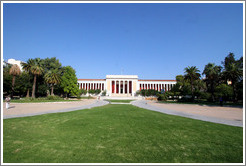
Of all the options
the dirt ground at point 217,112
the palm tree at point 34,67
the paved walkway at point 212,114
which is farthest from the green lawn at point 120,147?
the palm tree at point 34,67

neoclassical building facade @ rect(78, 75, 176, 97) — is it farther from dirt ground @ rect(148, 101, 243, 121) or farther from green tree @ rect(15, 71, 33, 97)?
dirt ground @ rect(148, 101, 243, 121)

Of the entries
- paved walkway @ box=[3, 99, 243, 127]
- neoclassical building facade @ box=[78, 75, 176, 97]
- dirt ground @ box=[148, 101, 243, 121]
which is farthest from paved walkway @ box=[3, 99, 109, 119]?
neoclassical building facade @ box=[78, 75, 176, 97]

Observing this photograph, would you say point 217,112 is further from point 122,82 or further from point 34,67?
point 122,82

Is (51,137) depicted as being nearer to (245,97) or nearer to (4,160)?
(4,160)

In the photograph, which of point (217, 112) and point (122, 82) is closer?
point (217, 112)

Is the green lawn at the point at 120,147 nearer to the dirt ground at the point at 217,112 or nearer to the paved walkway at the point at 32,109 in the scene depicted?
the paved walkway at the point at 32,109

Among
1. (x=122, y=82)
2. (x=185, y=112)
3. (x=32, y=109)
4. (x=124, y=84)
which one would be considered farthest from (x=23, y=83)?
(x=122, y=82)

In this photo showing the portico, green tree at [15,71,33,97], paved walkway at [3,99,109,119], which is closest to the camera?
paved walkway at [3,99,109,119]

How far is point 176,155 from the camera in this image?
3787mm

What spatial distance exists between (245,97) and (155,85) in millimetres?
83838

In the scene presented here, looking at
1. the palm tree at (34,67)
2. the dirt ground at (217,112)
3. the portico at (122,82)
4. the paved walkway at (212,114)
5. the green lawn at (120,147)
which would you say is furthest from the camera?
the portico at (122,82)

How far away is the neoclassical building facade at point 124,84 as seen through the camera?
82688 millimetres

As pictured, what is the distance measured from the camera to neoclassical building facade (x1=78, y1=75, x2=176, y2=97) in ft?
271

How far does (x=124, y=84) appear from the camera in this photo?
85.4 metres
